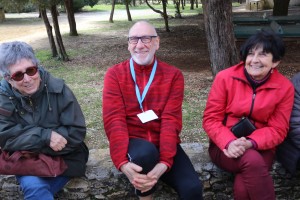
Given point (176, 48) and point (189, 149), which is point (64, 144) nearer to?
point (189, 149)

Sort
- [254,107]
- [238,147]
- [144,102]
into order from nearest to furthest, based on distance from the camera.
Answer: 1. [238,147]
2. [254,107]
3. [144,102]

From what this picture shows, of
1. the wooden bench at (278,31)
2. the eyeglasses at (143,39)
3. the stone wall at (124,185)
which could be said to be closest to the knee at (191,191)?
the stone wall at (124,185)

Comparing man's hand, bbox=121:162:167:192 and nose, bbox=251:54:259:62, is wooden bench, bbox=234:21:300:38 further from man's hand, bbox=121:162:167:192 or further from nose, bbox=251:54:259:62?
man's hand, bbox=121:162:167:192

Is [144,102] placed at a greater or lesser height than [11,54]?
lesser

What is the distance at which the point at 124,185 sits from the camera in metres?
2.89

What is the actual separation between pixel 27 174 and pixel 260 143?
1633mm

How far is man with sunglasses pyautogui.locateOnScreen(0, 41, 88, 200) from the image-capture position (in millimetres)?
2346

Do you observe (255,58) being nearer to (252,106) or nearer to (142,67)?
(252,106)

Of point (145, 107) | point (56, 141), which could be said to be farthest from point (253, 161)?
point (56, 141)

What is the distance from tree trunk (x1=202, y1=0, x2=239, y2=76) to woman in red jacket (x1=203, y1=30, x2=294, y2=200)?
2.79m

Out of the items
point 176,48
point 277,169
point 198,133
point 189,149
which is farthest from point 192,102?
point 176,48

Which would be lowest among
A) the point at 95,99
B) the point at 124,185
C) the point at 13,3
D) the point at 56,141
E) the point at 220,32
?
the point at 95,99

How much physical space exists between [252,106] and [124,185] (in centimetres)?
120

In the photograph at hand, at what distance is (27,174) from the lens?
8.02 feet
